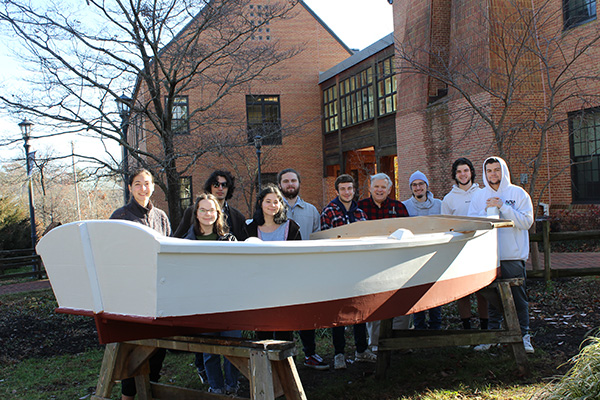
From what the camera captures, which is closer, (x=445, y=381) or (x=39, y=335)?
(x=445, y=381)

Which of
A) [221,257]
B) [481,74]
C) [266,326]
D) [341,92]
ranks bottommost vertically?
[266,326]

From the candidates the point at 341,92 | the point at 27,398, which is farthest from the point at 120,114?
the point at 341,92

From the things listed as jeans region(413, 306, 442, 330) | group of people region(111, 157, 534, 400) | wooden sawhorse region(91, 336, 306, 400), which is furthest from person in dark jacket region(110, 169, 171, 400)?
jeans region(413, 306, 442, 330)

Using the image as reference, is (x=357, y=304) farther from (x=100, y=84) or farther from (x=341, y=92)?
(x=341, y=92)

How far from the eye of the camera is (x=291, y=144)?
974 inches

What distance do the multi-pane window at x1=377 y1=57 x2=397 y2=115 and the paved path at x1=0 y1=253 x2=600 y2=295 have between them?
924 centimetres

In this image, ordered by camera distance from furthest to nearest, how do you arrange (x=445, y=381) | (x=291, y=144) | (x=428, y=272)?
(x=291, y=144)
(x=445, y=381)
(x=428, y=272)

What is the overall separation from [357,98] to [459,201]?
1745cm

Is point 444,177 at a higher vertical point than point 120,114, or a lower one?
lower

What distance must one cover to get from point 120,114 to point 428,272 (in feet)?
25.7

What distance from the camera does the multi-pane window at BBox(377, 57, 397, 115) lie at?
19.1 metres

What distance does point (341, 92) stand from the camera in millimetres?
23188

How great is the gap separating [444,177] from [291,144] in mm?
10568

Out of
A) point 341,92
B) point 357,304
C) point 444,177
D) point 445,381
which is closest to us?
point 357,304
